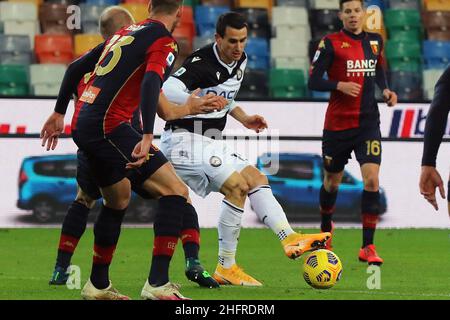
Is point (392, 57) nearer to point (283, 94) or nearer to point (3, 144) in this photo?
point (283, 94)

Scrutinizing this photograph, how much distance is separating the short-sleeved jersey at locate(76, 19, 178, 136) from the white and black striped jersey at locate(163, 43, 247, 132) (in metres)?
1.56

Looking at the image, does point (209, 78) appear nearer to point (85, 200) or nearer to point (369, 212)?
point (85, 200)

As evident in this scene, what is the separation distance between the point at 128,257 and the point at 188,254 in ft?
8.23

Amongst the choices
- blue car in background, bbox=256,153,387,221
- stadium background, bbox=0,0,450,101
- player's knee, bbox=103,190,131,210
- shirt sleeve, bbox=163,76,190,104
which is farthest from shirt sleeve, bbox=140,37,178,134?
stadium background, bbox=0,0,450,101

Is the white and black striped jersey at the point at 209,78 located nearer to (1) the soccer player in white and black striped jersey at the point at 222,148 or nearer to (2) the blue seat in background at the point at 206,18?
(1) the soccer player in white and black striped jersey at the point at 222,148

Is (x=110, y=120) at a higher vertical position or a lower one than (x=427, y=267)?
higher

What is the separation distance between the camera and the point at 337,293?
719cm

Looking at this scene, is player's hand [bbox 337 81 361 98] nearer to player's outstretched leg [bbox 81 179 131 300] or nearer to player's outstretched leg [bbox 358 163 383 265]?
player's outstretched leg [bbox 358 163 383 265]

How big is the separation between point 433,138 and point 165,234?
1.90 metres

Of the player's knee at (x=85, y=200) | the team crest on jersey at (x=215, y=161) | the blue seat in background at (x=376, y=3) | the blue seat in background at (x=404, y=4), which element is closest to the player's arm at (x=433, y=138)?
the team crest on jersey at (x=215, y=161)

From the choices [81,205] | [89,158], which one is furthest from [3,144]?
[89,158]

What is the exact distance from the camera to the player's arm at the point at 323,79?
10047 mm

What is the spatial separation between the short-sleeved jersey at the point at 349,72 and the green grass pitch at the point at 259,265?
4.15 ft

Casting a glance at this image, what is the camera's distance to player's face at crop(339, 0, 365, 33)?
10.2 m
